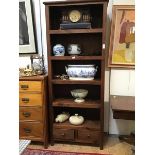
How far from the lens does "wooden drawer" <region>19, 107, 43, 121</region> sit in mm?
2510

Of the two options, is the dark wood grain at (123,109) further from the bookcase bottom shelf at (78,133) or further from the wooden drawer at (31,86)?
the wooden drawer at (31,86)

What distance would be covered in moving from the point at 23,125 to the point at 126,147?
4.38 ft

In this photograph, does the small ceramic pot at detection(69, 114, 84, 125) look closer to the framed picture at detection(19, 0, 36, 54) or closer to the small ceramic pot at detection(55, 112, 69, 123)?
the small ceramic pot at detection(55, 112, 69, 123)

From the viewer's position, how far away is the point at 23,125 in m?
2.57

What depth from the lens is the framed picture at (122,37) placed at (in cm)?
255

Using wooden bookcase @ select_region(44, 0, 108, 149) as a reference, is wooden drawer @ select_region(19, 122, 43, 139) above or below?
below

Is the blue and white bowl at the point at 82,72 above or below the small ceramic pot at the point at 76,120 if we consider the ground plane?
above

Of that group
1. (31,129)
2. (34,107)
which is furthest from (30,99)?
(31,129)

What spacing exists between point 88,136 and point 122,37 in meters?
1.32

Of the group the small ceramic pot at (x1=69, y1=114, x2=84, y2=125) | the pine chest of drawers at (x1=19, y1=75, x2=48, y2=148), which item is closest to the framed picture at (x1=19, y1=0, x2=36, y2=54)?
the pine chest of drawers at (x1=19, y1=75, x2=48, y2=148)

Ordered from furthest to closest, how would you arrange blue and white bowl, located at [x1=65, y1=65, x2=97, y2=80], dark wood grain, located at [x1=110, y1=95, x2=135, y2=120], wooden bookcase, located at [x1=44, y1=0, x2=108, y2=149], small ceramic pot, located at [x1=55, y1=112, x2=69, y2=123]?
1. small ceramic pot, located at [x1=55, y1=112, x2=69, y2=123]
2. blue and white bowl, located at [x1=65, y1=65, x2=97, y2=80]
3. wooden bookcase, located at [x1=44, y1=0, x2=108, y2=149]
4. dark wood grain, located at [x1=110, y1=95, x2=135, y2=120]

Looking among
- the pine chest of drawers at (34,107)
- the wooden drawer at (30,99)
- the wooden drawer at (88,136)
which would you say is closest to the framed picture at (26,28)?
the pine chest of drawers at (34,107)
